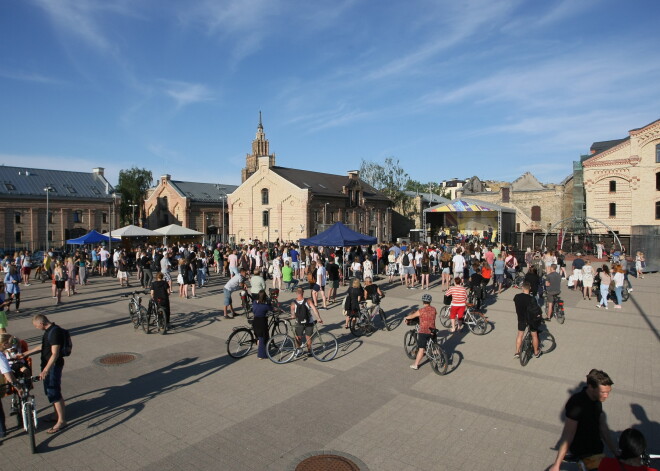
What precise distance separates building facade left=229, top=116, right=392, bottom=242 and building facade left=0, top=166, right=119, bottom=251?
16.2 metres

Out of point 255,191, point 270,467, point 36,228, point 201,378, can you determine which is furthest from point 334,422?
point 36,228

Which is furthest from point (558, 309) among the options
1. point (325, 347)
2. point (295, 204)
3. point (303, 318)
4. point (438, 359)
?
point (295, 204)

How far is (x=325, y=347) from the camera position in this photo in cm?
1027

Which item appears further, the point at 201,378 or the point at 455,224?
the point at 455,224

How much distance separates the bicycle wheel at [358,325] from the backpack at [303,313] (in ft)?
7.77

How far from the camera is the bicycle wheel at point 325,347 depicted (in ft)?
32.1

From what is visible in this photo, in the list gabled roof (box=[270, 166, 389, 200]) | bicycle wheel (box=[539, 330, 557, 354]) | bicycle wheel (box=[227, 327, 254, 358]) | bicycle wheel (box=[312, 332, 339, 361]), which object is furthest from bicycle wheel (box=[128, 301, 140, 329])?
gabled roof (box=[270, 166, 389, 200])

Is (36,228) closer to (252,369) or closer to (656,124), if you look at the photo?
(252,369)

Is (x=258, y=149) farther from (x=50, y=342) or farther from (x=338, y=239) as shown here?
(x=50, y=342)

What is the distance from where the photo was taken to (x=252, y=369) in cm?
913

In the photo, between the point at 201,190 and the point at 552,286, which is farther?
the point at 201,190

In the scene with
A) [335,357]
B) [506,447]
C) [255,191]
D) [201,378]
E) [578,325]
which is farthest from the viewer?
[255,191]

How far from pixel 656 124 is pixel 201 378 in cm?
4738

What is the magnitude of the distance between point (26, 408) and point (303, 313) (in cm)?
505
